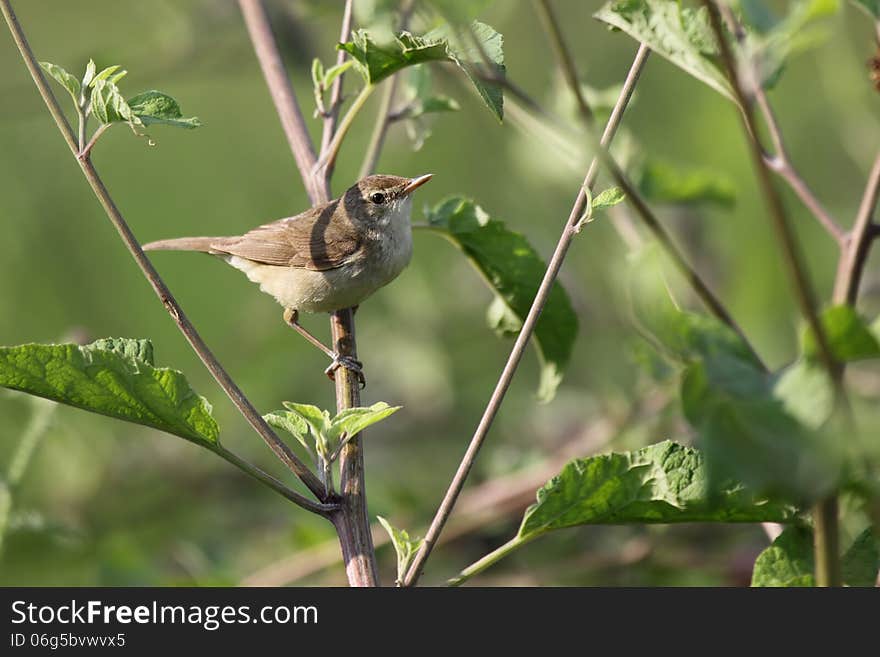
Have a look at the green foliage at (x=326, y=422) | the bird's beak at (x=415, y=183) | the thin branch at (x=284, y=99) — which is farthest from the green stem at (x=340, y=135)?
the bird's beak at (x=415, y=183)

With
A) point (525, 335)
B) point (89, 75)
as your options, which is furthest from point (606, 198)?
point (89, 75)

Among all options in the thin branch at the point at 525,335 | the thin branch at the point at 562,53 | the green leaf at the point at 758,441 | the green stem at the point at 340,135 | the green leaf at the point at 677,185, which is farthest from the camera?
the green leaf at the point at 677,185

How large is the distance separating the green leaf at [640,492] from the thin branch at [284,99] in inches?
33.8

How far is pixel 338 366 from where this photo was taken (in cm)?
205

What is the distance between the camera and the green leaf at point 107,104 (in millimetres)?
1568

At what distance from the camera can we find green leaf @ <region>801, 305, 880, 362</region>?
1.12m

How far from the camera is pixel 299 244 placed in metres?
3.50

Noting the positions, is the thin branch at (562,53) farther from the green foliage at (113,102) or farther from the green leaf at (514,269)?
the green leaf at (514,269)

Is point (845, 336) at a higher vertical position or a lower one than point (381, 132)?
lower

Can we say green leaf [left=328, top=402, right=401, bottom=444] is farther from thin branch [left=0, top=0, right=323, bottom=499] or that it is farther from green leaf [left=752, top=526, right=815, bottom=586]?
green leaf [left=752, top=526, right=815, bottom=586]

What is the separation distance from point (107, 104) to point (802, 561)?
137cm

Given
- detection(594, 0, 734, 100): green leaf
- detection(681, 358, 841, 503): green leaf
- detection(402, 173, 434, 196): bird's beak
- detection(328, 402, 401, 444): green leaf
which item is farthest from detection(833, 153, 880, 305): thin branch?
detection(402, 173, 434, 196): bird's beak

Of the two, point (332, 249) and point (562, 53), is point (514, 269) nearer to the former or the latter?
point (562, 53)
